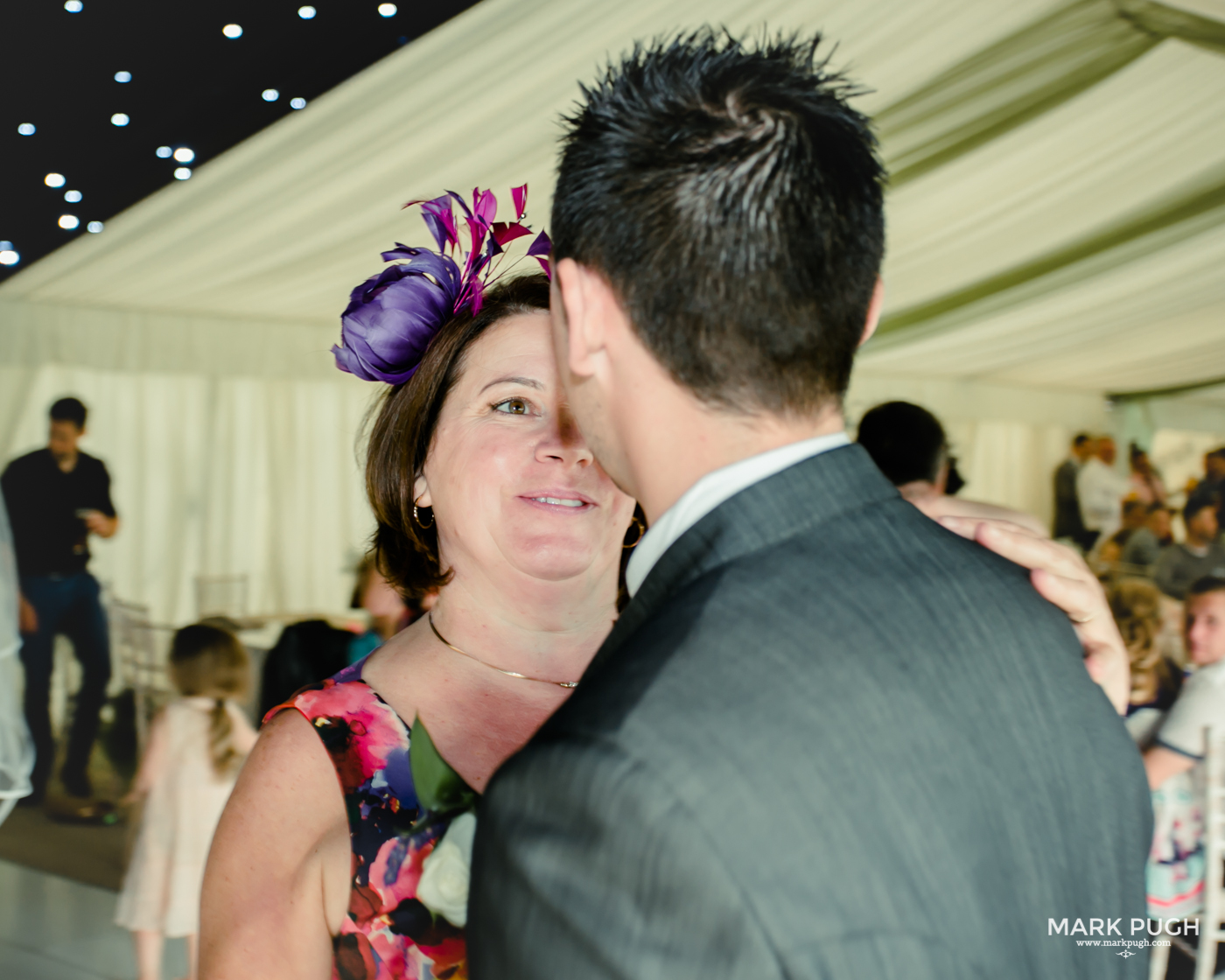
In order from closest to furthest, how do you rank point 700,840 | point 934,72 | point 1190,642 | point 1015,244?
point 700,840 < point 934,72 < point 1190,642 < point 1015,244

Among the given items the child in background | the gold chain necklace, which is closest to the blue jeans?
the child in background

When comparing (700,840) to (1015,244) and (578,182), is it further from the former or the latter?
(1015,244)

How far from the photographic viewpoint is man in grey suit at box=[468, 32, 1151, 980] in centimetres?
60

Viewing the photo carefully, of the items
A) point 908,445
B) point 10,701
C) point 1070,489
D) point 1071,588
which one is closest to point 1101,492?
point 1070,489

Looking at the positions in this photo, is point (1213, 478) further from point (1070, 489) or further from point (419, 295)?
point (419, 295)

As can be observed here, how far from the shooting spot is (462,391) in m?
1.43

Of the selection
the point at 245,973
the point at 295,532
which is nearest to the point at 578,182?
the point at 245,973

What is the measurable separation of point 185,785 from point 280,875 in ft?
9.62

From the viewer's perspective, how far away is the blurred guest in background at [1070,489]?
7.27m

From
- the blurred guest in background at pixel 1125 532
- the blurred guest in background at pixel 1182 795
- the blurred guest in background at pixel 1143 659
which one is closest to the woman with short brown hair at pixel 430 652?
the blurred guest in background at pixel 1182 795

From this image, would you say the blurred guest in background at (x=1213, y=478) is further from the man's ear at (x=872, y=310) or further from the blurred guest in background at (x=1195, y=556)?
the man's ear at (x=872, y=310)

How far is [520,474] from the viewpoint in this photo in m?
1.36

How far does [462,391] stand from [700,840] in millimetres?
943

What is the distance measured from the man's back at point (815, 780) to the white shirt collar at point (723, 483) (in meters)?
0.01
